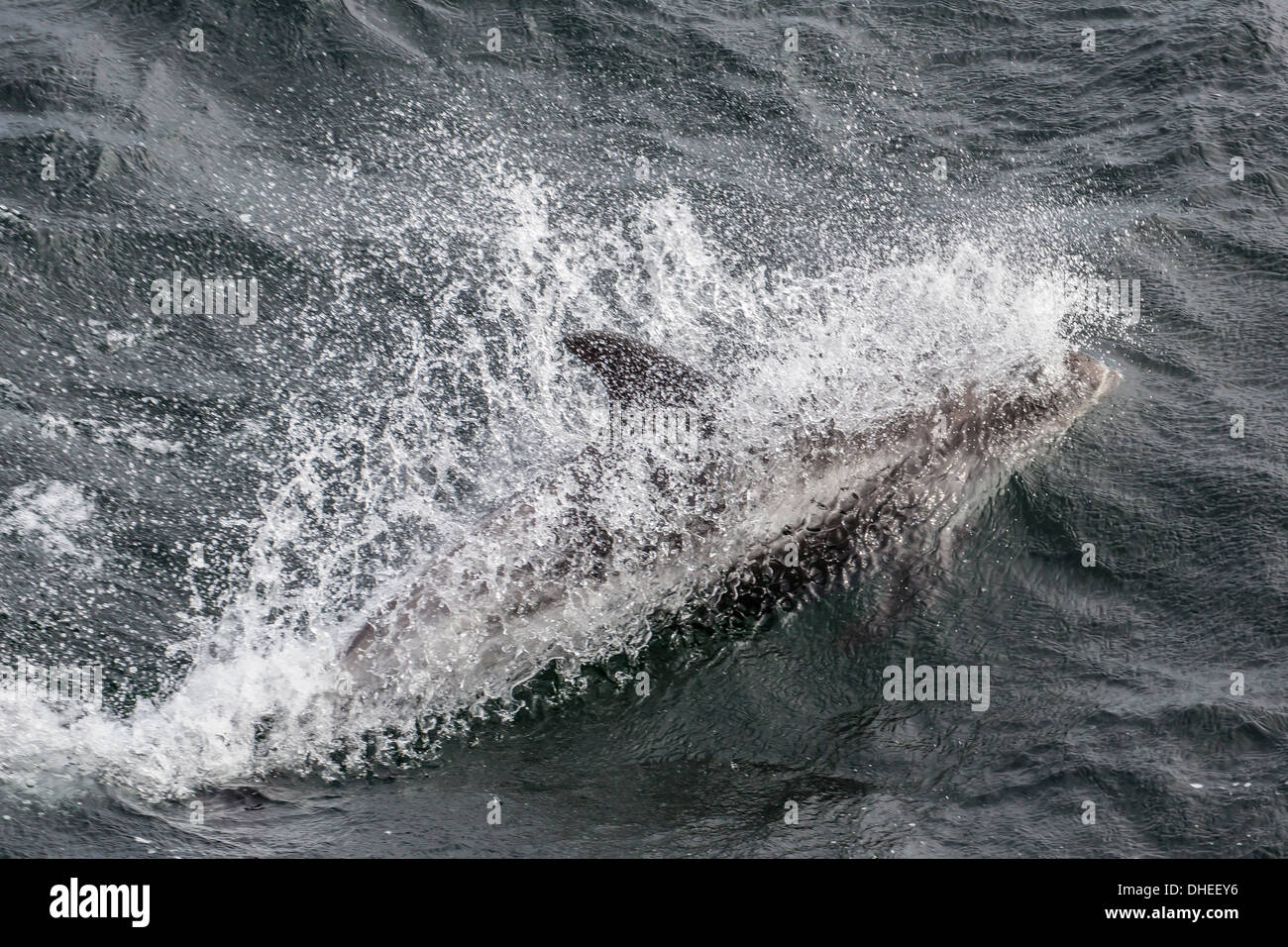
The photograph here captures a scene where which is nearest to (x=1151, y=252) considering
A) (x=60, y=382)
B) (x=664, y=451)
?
(x=664, y=451)

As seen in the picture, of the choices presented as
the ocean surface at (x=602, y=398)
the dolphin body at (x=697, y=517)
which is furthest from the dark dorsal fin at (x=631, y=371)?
the ocean surface at (x=602, y=398)

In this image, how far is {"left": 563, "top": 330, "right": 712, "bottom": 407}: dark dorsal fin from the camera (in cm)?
916

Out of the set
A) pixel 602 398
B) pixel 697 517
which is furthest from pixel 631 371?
pixel 697 517

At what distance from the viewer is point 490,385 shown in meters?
10.5

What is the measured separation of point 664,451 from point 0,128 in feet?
24.4

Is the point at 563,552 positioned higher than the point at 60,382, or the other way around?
the point at 60,382

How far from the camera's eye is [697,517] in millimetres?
8945

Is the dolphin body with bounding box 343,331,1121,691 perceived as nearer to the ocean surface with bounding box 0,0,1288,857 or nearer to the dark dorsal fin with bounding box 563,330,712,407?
the dark dorsal fin with bounding box 563,330,712,407

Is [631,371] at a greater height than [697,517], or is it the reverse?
[631,371]

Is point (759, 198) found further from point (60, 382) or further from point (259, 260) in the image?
point (60, 382)

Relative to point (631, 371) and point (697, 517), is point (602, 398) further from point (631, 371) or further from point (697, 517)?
point (697, 517)

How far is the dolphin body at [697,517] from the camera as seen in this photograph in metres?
8.44

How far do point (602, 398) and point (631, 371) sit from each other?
301mm

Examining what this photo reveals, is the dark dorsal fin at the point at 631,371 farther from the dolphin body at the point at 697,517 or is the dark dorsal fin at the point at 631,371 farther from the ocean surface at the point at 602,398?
the ocean surface at the point at 602,398
